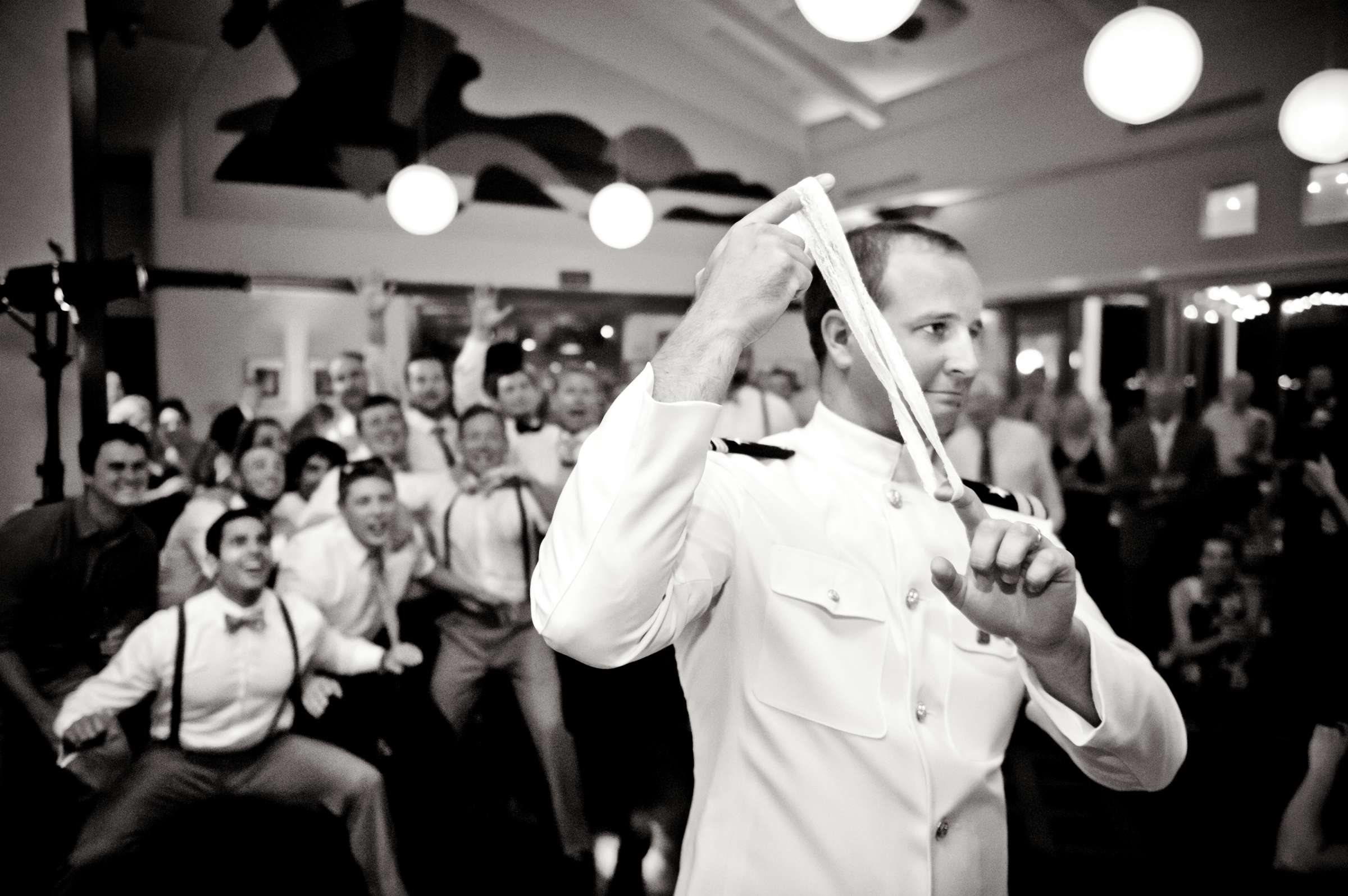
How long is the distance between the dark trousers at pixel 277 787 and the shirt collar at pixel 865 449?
2.03 metres

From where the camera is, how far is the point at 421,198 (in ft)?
16.5

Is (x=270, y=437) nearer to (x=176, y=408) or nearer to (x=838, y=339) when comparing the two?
(x=176, y=408)

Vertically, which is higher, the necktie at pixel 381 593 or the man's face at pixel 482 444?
the man's face at pixel 482 444

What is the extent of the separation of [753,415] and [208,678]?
3402mm

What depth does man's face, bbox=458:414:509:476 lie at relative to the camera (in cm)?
365

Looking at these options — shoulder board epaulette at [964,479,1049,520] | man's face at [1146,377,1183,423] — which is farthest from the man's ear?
man's face at [1146,377,1183,423]

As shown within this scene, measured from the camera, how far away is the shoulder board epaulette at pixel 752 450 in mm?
1192

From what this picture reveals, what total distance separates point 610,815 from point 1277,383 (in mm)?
5390

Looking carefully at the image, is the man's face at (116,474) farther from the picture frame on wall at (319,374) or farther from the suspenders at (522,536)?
the picture frame on wall at (319,374)

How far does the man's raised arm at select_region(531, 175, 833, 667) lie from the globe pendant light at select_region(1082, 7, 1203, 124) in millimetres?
2860

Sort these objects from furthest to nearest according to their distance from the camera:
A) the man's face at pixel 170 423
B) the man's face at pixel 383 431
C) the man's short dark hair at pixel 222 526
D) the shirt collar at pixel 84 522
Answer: the man's face at pixel 170 423 < the man's face at pixel 383 431 < the shirt collar at pixel 84 522 < the man's short dark hair at pixel 222 526

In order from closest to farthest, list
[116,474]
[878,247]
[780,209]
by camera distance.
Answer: [780,209] → [878,247] → [116,474]

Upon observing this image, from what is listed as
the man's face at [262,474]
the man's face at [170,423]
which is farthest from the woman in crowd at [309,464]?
the man's face at [170,423]

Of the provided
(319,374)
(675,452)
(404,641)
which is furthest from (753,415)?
(675,452)
